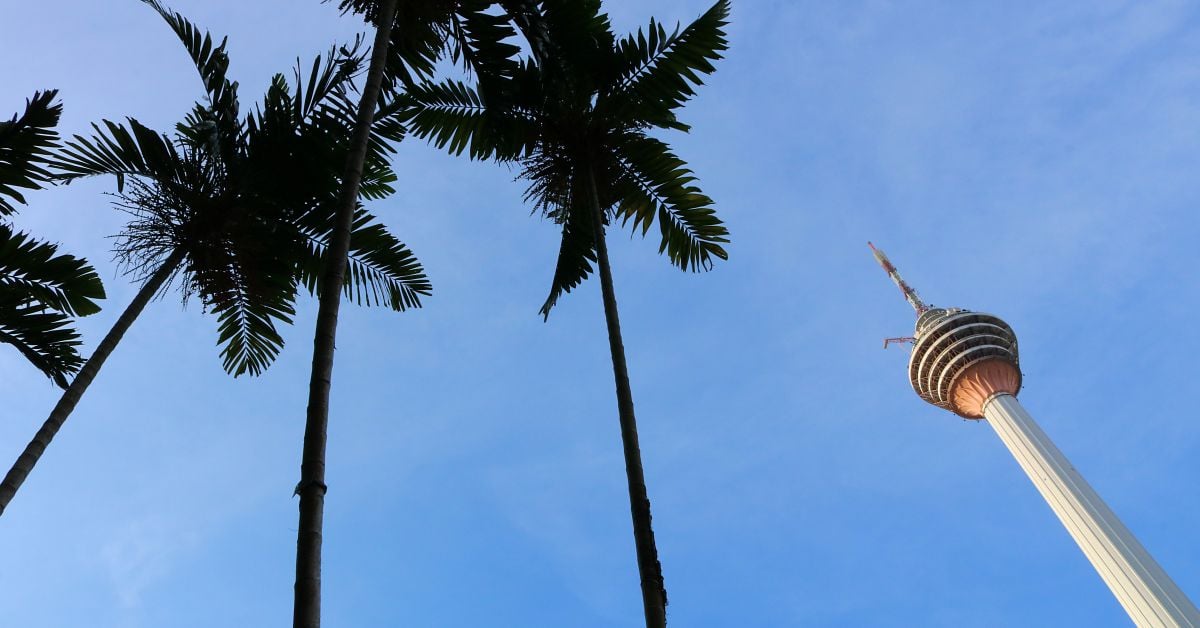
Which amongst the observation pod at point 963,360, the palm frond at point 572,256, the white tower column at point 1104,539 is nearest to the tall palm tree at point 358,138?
the palm frond at point 572,256

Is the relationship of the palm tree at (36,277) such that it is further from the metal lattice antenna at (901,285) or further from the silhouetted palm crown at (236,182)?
the metal lattice antenna at (901,285)

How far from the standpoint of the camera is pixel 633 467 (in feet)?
21.0

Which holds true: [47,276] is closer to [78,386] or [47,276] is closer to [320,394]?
[78,386]

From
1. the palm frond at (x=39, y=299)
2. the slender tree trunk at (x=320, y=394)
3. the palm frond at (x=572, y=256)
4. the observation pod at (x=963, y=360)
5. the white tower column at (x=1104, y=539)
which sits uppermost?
the observation pod at (x=963, y=360)

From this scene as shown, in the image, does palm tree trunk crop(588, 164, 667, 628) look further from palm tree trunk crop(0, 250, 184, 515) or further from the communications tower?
the communications tower

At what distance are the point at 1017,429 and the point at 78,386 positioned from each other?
137ft

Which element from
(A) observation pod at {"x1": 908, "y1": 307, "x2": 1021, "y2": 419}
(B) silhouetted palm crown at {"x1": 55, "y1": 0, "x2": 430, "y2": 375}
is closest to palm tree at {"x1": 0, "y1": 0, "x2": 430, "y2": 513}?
(B) silhouetted palm crown at {"x1": 55, "y1": 0, "x2": 430, "y2": 375}

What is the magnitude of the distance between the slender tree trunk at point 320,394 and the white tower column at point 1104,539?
34.5 m

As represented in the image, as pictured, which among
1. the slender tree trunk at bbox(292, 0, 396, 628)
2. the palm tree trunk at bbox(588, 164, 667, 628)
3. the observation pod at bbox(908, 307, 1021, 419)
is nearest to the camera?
the slender tree trunk at bbox(292, 0, 396, 628)

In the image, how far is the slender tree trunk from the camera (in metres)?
3.92

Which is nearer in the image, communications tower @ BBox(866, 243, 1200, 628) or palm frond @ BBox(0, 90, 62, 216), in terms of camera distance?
palm frond @ BBox(0, 90, 62, 216)

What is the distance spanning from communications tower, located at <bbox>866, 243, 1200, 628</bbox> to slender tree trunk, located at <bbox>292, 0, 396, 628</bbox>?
3460 centimetres

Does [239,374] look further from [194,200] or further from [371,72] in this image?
[371,72]

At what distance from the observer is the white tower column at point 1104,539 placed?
30688 mm
